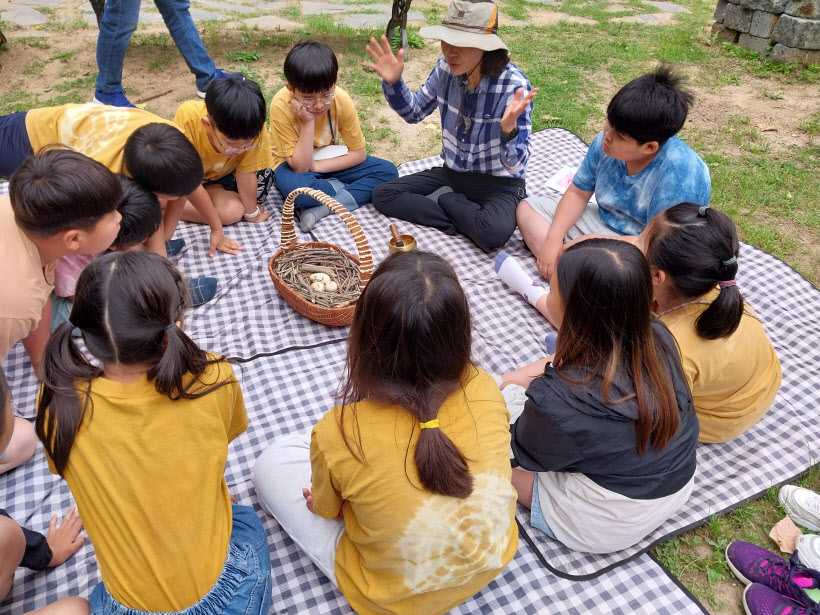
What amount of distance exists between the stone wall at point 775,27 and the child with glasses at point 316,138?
16.8 feet

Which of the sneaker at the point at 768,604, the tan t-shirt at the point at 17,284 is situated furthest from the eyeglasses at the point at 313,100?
the sneaker at the point at 768,604

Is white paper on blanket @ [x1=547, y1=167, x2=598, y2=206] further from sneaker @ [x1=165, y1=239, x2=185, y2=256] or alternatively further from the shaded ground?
sneaker @ [x1=165, y1=239, x2=185, y2=256]

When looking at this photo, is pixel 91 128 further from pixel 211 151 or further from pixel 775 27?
pixel 775 27

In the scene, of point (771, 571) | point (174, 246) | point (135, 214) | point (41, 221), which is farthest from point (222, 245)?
point (771, 571)

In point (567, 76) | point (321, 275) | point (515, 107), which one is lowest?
point (321, 275)

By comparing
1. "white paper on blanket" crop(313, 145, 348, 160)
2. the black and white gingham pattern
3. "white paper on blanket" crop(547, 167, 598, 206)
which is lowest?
the black and white gingham pattern

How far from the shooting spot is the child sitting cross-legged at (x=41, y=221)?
212 centimetres

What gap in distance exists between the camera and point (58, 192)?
6.99 feet

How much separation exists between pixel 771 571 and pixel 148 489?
203cm

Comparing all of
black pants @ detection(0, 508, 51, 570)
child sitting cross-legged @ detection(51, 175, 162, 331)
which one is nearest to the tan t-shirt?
child sitting cross-legged @ detection(51, 175, 162, 331)

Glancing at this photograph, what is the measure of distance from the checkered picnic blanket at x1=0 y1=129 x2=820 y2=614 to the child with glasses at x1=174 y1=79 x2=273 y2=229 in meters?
0.14

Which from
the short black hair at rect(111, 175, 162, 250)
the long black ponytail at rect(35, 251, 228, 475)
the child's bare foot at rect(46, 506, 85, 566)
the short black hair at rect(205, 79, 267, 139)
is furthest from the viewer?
the short black hair at rect(205, 79, 267, 139)

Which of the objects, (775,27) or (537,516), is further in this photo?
(775,27)

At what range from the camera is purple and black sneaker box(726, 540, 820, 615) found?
197cm
